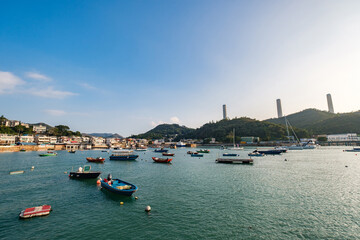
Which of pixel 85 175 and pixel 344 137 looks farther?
pixel 344 137

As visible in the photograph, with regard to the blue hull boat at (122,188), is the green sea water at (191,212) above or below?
below

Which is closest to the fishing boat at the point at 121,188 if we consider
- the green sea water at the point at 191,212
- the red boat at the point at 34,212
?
the green sea water at the point at 191,212

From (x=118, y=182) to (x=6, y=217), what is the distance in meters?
11.5

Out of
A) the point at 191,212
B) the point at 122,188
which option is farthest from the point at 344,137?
the point at 122,188

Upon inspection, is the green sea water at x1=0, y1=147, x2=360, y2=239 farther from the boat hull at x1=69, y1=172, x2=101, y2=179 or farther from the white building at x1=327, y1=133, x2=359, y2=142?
the white building at x1=327, y1=133, x2=359, y2=142

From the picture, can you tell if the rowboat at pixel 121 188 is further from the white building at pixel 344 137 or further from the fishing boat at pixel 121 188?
the white building at pixel 344 137

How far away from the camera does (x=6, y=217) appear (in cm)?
1480

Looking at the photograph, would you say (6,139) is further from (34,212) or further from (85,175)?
(34,212)

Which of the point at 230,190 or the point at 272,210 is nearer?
the point at 272,210

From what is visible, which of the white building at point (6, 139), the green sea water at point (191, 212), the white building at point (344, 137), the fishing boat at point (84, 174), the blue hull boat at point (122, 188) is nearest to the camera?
the green sea water at point (191, 212)

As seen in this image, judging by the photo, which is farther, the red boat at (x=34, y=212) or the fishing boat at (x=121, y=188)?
the fishing boat at (x=121, y=188)

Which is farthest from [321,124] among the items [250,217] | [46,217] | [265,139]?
[46,217]

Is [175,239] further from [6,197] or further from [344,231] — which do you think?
[6,197]

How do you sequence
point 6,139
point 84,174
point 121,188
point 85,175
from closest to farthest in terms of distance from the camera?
point 121,188 < point 84,174 < point 85,175 < point 6,139
